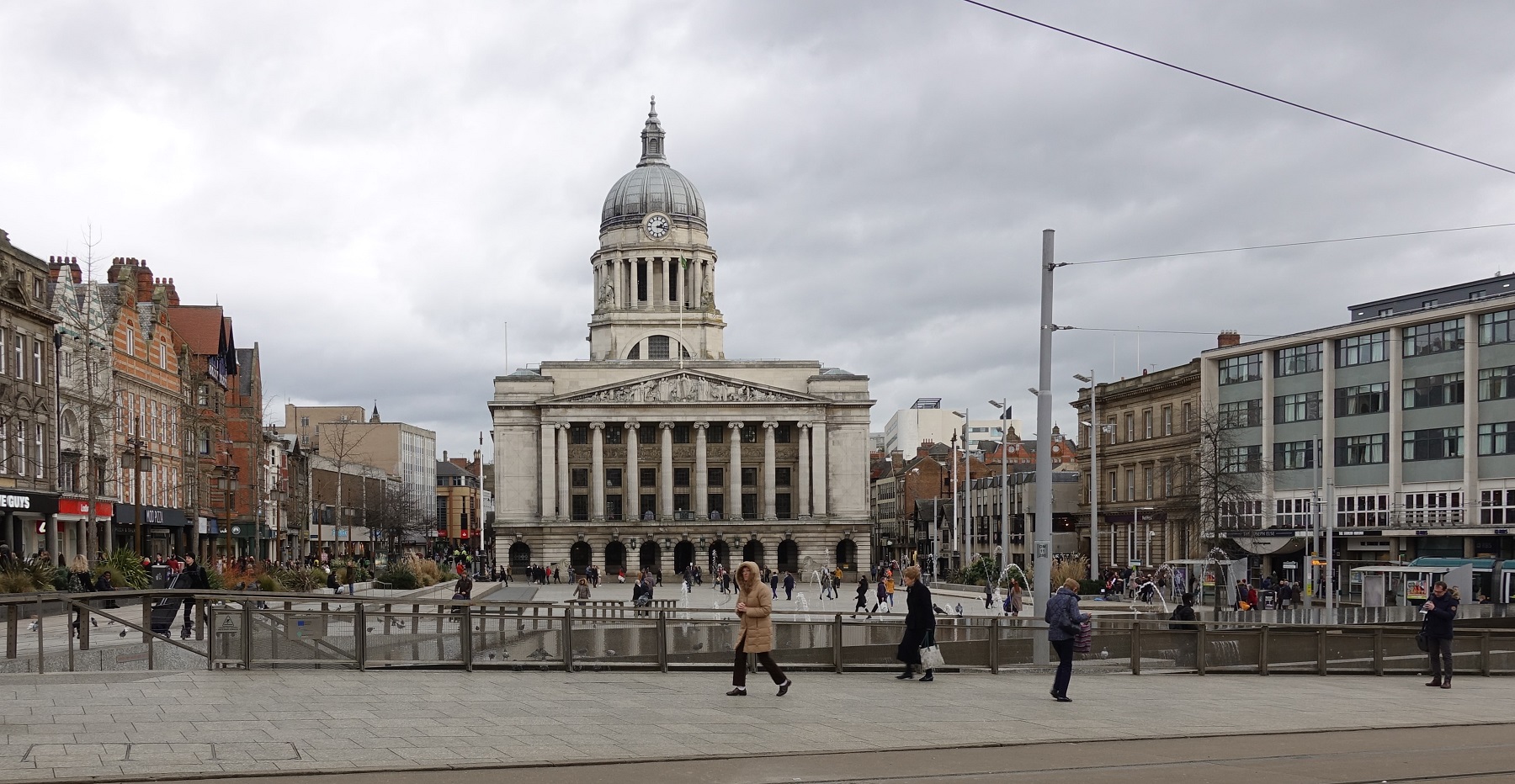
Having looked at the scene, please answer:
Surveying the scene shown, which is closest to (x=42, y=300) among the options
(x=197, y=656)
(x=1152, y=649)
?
(x=197, y=656)

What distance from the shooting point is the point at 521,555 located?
412 feet

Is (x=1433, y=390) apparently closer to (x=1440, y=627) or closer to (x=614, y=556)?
(x=1440, y=627)

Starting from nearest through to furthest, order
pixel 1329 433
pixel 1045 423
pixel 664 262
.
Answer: pixel 1045 423, pixel 1329 433, pixel 664 262

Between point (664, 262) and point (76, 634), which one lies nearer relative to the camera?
point (76, 634)

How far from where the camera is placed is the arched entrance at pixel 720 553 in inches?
4887

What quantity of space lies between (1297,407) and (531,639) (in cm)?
6175

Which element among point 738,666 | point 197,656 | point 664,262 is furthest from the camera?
point 664,262

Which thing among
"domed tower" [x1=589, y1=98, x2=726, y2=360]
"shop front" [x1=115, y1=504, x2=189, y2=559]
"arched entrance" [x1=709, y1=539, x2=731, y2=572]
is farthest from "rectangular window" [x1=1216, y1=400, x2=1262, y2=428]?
"domed tower" [x1=589, y1=98, x2=726, y2=360]

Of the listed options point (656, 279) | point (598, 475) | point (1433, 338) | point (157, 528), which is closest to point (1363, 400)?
point (1433, 338)

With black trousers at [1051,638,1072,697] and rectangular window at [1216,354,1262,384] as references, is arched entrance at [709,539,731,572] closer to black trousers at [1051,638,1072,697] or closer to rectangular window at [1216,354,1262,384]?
rectangular window at [1216,354,1262,384]

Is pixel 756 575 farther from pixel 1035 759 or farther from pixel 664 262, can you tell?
pixel 664 262

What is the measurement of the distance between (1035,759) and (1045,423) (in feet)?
41.7

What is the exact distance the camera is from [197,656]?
1958 cm

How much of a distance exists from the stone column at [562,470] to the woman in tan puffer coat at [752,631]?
109 metres
